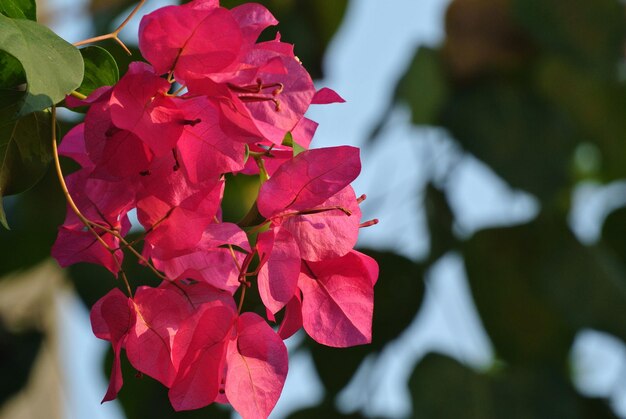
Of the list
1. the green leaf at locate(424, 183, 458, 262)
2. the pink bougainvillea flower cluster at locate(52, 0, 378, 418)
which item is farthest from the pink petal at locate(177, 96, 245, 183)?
the green leaf at locate(424, 183, 458, 262)

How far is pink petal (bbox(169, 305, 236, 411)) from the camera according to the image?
0.31 meters

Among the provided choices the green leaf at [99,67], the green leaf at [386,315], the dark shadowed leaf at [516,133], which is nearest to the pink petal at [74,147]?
the green leaf at [99,67]

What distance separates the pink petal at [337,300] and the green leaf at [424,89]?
33.7 inches

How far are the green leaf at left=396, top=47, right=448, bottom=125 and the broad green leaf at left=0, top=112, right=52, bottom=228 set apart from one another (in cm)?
88

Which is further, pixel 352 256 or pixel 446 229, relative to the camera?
pixel 446 229

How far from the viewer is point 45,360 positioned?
1.13m

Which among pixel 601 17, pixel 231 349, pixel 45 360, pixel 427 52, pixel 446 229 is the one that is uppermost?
pixel 231 349

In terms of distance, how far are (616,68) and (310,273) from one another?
2.82 feet

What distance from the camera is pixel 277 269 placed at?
311 mm

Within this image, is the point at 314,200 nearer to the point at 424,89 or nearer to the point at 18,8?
the point at 18,8

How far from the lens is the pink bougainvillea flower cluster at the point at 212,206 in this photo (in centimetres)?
30

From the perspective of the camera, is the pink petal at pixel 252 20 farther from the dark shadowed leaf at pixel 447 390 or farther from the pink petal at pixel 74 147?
the dark shadowed leaf at pixel 447 390

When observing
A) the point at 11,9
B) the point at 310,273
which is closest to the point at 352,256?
the point at 310,273

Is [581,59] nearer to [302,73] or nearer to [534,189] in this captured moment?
[534,189]
